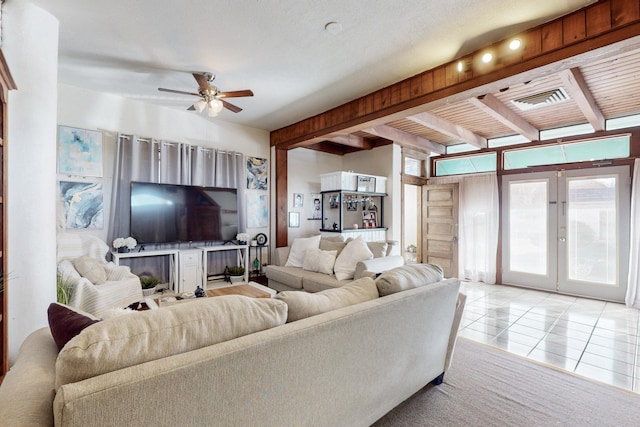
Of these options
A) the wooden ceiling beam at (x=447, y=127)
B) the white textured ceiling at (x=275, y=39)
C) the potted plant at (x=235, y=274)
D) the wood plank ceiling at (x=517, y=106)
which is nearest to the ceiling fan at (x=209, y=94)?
the white textured ceiling at (x=275, y=39)

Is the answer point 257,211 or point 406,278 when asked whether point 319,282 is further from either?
point 257,211

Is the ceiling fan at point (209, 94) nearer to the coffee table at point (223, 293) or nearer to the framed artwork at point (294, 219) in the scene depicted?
the coffee table at point (223, 293)

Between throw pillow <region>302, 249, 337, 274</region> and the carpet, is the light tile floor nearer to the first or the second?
the carpet

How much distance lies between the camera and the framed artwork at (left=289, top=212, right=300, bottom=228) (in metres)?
5.54

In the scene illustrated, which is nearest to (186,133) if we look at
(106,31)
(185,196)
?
(185,196)

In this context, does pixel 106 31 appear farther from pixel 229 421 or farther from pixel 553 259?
pixel 553 259

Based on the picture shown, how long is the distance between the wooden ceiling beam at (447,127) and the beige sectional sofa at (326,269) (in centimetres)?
173

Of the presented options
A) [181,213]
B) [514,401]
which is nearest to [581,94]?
[514,401]

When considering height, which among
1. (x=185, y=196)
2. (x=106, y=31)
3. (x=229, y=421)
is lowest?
(x=229, y=421)

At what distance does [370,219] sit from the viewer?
18.7ft

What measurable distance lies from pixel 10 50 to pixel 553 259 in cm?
677

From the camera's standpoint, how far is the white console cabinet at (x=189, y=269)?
411cm

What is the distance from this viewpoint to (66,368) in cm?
79

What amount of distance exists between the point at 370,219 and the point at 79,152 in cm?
453
